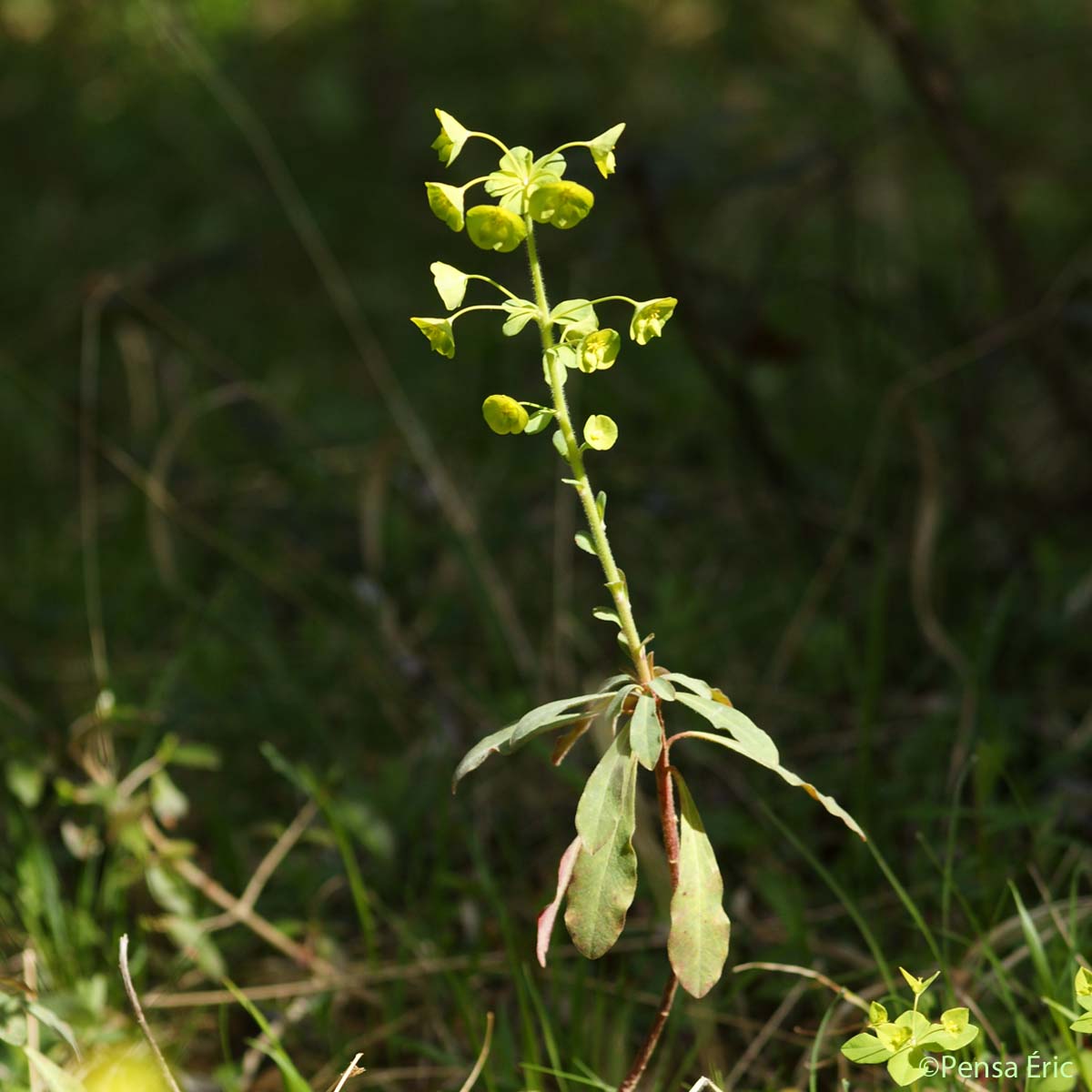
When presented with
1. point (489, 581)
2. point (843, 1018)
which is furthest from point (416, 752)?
point (843, 1018)

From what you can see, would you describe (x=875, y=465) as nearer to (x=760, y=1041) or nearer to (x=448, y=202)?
(x=760, y=1041)

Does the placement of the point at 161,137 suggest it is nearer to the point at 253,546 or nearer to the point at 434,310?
the point at 434,310

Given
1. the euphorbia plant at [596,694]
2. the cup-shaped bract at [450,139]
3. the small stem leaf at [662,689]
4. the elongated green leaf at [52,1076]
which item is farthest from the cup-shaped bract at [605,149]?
the elongated green leaf at [52,1076]

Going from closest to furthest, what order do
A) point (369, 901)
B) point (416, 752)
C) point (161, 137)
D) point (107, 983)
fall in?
point (107, 983) < point (369, 901) < point (416, 752) < point (161, 137)

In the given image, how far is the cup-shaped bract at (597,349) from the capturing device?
1071 mm

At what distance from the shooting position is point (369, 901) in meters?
1.85

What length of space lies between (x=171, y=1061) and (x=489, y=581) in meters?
0.95

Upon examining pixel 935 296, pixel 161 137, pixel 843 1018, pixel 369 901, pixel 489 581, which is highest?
pixel 161 137

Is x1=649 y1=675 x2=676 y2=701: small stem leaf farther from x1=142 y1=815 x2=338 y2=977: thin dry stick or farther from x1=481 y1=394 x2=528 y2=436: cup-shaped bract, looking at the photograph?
x1=142 y1=815 x2=338 y2=977: thin dry stick

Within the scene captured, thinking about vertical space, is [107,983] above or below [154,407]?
below

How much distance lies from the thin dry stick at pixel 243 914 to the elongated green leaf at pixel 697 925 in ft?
2.48

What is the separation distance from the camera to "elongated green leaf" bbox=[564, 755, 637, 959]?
43.8 inches

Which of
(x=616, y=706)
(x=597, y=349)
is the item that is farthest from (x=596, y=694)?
(x=597, y=349)

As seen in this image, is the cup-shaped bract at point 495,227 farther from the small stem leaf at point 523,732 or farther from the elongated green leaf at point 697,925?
the elongated green leaf at point 697,925
